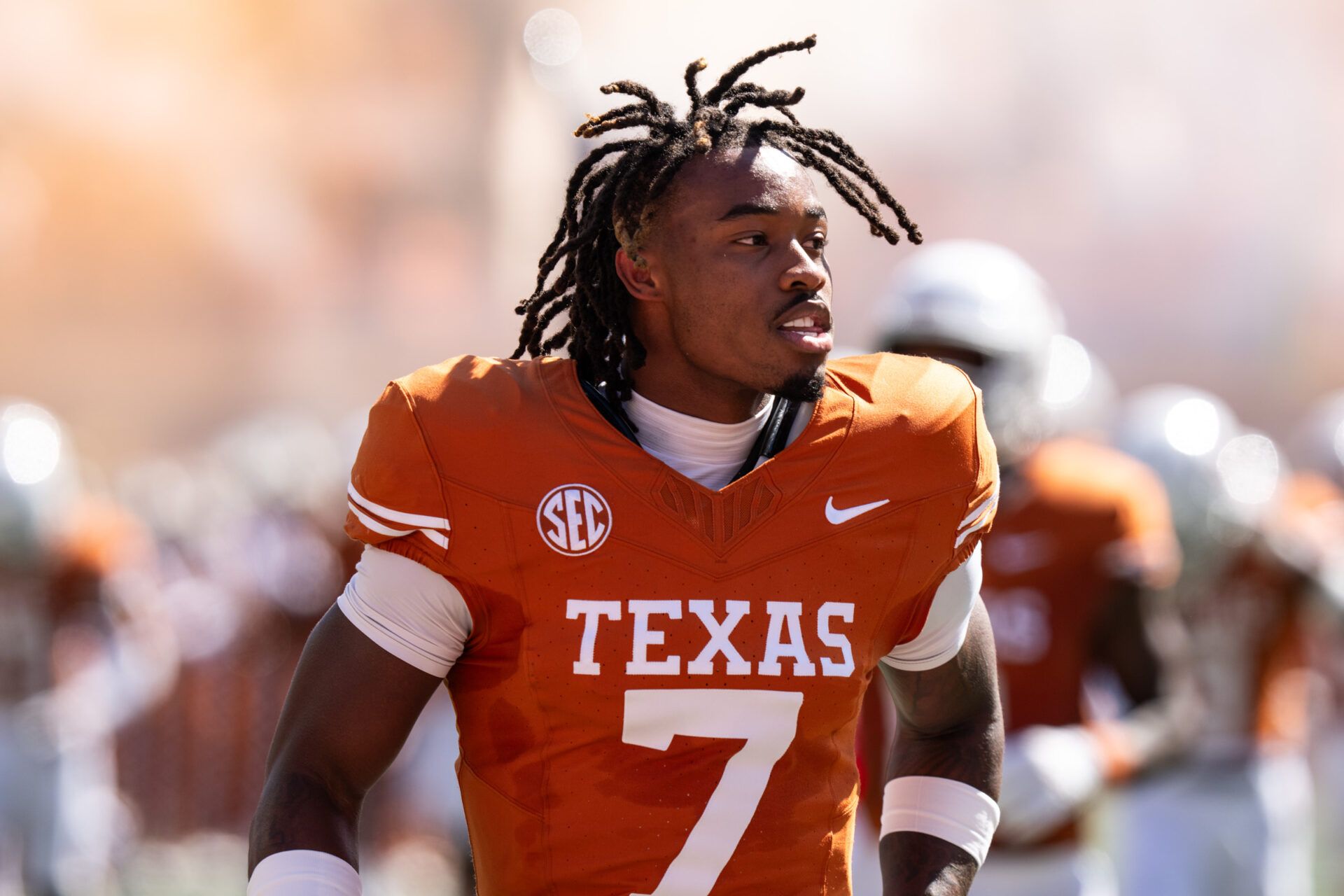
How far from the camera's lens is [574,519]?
2.25 metres

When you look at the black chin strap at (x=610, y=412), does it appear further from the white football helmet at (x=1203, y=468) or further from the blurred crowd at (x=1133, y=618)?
the white football helmet at (x=1203, y=468)

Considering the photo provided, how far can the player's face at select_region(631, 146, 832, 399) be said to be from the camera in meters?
2.39

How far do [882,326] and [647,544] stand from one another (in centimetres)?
233

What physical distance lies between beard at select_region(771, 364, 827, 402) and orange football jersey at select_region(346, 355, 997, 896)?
0.28 feet

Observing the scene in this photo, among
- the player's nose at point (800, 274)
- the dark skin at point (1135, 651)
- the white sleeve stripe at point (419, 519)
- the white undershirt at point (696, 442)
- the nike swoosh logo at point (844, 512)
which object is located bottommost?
the dark skin at point (1135, 651)

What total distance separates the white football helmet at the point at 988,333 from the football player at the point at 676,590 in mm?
1819

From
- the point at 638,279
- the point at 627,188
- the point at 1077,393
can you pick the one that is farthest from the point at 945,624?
the point at 1077,393

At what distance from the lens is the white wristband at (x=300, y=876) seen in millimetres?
2168

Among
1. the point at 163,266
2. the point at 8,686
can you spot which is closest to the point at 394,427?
the point at 8,686

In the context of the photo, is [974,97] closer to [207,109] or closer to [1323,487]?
[207,109]

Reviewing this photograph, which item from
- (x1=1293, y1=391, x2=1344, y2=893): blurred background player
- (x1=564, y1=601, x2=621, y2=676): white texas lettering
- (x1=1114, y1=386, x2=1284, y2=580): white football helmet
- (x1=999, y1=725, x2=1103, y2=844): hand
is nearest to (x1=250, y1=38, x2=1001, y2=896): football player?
(x1=564, y1=601, x2=621, y2=676): white texas lettering

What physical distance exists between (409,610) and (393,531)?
0.34 feet

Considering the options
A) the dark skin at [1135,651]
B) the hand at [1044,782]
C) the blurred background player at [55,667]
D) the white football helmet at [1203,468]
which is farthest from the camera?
the blurred background player at [55,667]

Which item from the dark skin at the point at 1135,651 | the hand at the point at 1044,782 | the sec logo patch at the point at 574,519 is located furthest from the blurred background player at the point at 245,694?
the sec logo patch at the point at 574,519
